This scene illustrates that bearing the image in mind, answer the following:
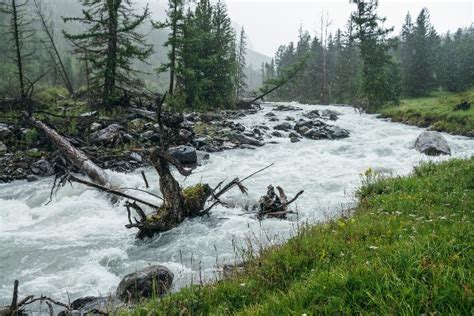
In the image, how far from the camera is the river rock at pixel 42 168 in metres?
14.8

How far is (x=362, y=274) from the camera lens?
3.71 meters

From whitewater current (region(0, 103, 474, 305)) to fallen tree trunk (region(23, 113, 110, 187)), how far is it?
1.88 ft

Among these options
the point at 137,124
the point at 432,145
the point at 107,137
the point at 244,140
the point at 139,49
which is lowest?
the point at 432,145

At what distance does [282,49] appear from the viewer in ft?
362

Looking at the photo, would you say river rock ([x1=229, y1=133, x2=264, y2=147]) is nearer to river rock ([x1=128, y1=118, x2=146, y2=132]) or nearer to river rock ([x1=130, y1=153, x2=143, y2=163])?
river rock ([x1=128, y1=118, x2=146, y2=132])

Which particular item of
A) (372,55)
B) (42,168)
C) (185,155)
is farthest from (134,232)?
(372,55)

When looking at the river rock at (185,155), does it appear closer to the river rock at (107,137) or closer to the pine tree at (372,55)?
the river rock at (107,137)

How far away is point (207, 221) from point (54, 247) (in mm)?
3620

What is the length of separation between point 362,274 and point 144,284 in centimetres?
366

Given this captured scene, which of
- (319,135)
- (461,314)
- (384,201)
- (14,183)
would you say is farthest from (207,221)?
(319,135)

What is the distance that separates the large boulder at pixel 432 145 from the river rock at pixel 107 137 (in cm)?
1467

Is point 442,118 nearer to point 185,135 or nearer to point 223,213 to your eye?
point 185,135

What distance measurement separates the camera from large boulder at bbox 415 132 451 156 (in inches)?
684

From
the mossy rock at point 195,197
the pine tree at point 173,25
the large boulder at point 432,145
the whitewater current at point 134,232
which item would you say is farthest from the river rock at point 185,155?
the pine tree at point 173,25
